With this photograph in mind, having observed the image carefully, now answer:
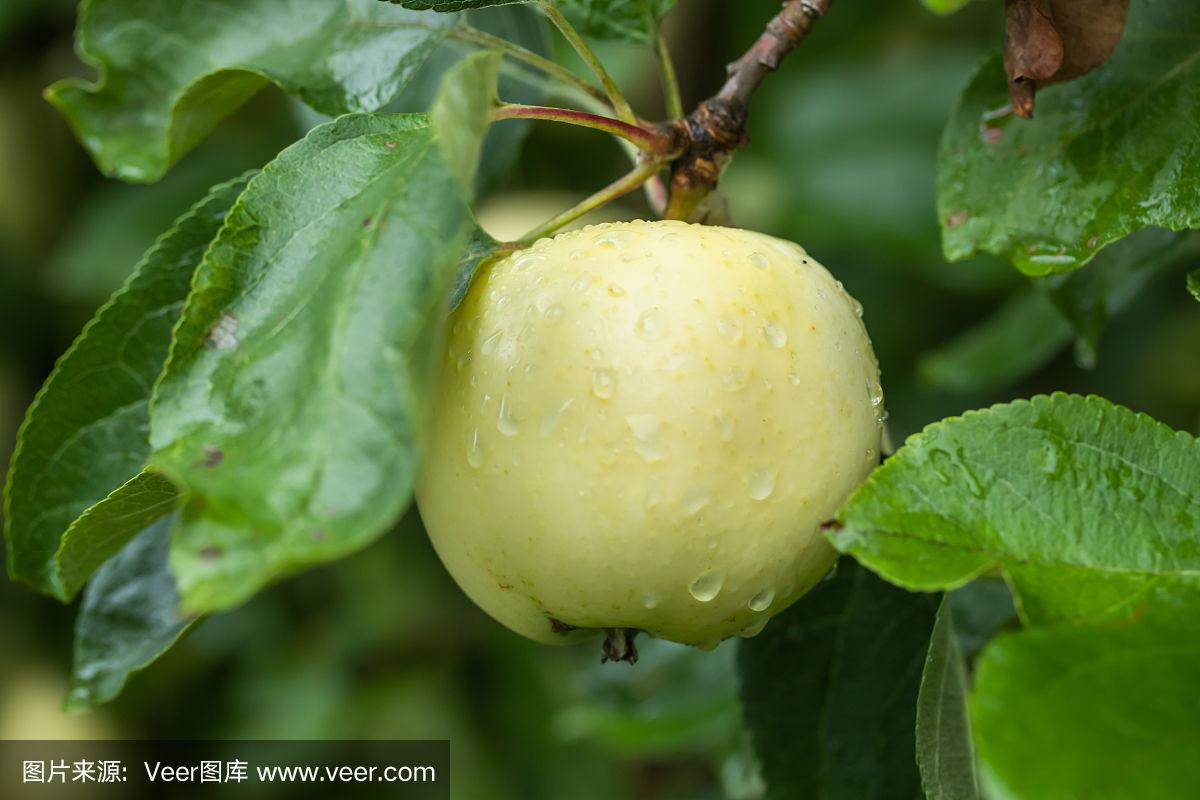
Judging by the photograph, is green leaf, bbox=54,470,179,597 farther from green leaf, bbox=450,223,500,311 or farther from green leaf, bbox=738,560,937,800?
green leaf, bbox=738,560,937,800

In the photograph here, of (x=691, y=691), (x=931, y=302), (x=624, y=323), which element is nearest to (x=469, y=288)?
(x=624, y=323)

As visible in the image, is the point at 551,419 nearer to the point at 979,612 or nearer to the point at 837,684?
the point at 837,684

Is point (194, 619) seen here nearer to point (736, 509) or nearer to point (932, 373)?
point (736, 509)

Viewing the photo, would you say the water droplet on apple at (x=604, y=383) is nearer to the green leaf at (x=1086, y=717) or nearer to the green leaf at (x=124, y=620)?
the green leaf at (x=1086, y=717)

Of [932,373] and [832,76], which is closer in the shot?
[932,373]

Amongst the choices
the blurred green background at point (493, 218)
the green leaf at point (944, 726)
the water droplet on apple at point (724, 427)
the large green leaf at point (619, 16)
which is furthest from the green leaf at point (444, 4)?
the blurred green background at point (493, 218)

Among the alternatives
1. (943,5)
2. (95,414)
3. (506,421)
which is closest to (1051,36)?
(943,5)

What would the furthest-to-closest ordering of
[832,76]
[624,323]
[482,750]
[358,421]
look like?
[832,76], [482,750], [624,323], [358,421]

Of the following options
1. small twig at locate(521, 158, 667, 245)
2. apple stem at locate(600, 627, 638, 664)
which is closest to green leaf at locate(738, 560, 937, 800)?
apple stem at locate(600, 627, 638, 664)
